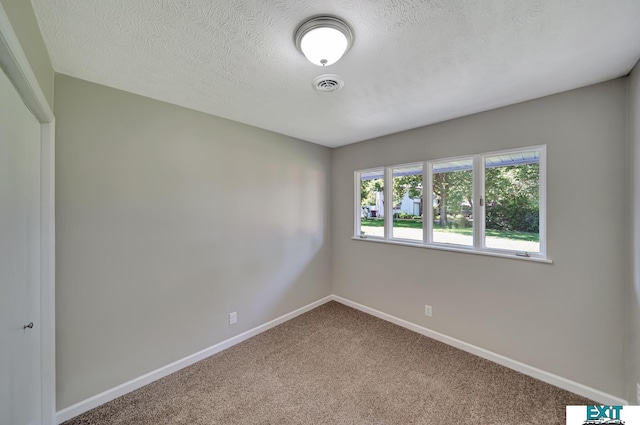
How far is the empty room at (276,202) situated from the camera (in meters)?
1.21

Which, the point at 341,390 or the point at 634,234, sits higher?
the point at 634,234

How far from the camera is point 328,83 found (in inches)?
68.6

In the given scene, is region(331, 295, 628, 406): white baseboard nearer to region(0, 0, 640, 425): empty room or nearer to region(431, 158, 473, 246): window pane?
region(0, 0, 640, 425): empty room

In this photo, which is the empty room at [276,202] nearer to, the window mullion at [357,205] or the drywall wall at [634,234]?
the drywall wall at [634,234]

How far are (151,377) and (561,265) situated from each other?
3546 mm

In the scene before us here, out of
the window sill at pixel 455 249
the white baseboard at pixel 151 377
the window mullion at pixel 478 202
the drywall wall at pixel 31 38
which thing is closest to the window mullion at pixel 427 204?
the window sill at pixel 455 249

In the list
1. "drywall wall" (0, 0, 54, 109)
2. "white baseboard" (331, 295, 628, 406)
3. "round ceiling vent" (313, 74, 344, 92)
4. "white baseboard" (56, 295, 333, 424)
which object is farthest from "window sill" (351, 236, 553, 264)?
"drywall wall" (0, 0, 54, 109)

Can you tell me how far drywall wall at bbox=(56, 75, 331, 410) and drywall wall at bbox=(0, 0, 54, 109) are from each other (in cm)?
27

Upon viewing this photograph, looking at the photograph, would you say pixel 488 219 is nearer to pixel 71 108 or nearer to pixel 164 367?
pixel 164 367

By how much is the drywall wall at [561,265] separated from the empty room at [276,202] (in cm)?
1

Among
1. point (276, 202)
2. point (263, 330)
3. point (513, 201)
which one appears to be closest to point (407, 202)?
point (513, 201)

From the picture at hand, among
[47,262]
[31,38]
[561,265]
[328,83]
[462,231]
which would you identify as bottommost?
[561,265]

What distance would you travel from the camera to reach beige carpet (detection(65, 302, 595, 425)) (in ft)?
5.51

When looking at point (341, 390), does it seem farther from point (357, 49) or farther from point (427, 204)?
point (357, 49)
